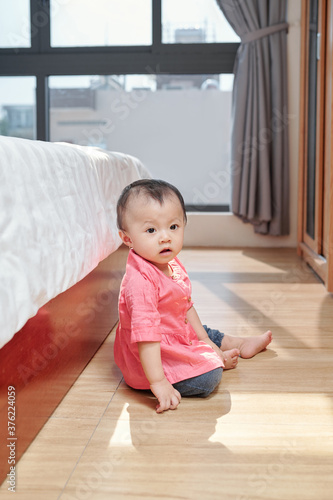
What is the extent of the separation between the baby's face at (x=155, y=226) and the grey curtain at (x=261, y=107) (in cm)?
228

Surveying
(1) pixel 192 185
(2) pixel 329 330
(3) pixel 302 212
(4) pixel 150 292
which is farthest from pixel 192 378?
(1) pixel 192 185

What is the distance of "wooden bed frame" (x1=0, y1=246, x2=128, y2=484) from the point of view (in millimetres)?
866

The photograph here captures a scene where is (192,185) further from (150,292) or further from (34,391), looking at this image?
(34,391)

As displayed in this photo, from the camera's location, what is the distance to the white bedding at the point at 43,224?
32.2 inches

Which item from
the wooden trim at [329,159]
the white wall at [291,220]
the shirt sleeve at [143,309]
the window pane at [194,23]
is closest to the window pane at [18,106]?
the window pane at [194,23]

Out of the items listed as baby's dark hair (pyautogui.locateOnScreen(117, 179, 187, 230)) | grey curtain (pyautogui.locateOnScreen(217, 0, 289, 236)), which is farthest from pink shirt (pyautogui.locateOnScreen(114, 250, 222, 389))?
grey curtain (pyautogui.locateOnScreen(217, 0, 289, 236))

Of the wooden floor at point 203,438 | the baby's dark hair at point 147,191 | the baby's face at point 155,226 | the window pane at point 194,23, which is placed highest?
the window pane at point 194,23

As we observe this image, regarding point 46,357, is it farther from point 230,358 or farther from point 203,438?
point 230,358

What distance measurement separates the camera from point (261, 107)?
3.39 metres

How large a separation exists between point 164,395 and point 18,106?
3.09 metres

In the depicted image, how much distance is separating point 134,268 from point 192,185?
2647mm

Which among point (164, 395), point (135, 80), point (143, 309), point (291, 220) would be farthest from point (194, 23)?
point (164, 395)

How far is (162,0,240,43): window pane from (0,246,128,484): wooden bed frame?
2472mm

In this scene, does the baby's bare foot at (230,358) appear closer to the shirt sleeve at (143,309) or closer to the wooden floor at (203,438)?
the wooden floor at (203,438)
